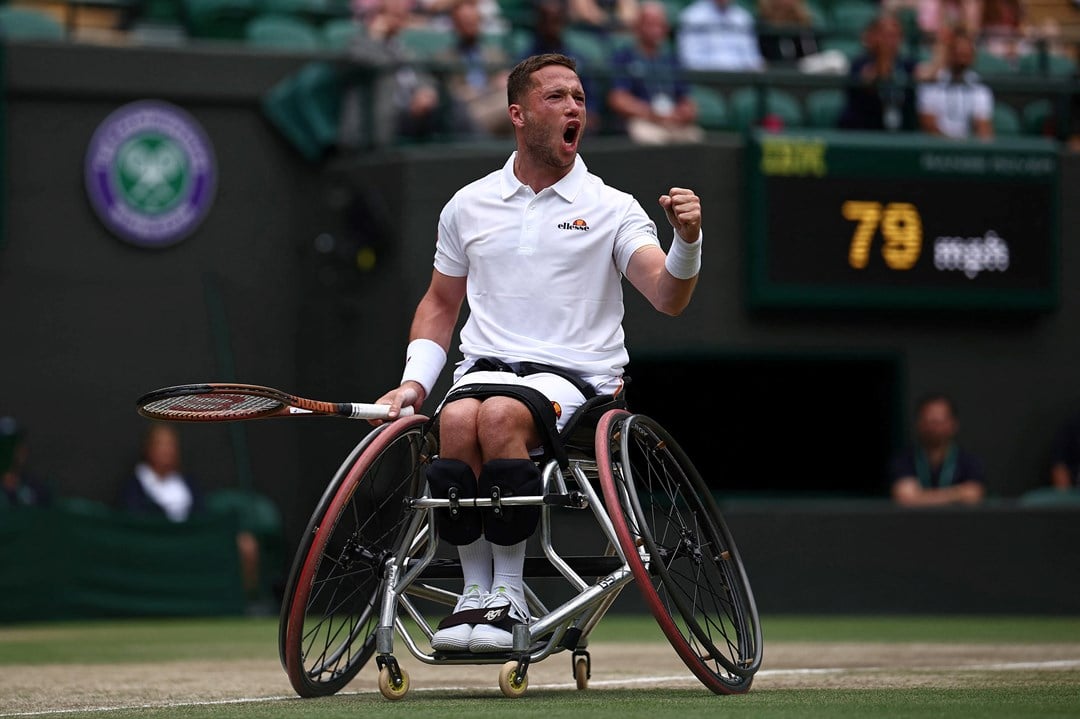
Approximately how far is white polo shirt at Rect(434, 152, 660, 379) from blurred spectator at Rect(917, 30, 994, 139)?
7868 millimetres

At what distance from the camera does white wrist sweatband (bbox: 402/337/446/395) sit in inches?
225

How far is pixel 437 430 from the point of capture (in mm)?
5531

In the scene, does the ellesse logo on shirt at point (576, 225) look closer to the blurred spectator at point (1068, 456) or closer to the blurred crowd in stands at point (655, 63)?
the blurred crowd in stands at point (655, 63)

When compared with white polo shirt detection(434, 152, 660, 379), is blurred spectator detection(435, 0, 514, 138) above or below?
above

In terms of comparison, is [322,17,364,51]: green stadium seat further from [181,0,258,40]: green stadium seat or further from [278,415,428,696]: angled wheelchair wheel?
[278,415,428,696]: angled wheelchair wheel

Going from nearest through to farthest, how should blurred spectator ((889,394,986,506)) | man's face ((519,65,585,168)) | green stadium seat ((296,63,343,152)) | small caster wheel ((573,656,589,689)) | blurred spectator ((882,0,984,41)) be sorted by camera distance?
man's face ((519,65,585,168)) < small caster wheel ((573,656,589,689)) < blurred spectator ((889,394,986,506)) < green stadium seat ((296,63,343,152)) < blurred spectator ((882,0,984,41))

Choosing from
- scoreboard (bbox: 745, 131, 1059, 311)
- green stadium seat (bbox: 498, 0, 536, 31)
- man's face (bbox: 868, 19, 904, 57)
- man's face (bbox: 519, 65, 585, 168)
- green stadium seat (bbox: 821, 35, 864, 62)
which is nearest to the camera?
man's face (bbox: 519, 65, 585, 168)

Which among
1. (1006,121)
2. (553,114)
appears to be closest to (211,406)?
(553,114)

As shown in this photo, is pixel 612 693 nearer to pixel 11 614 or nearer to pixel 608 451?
pixel 608 451

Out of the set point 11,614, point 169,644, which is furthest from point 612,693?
point 11,614

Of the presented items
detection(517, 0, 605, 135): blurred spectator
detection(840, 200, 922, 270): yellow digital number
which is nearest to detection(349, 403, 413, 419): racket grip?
detection(517, 0, 605, 135): blurred spectator

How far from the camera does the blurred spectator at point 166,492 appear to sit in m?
11.9

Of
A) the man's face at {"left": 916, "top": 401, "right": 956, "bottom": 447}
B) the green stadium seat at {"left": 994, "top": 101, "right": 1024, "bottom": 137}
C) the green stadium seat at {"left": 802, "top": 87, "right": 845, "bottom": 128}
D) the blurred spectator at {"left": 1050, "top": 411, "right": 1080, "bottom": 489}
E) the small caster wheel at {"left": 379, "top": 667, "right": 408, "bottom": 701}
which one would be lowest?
the blurred spectator at {"left": 1050, "top": 411, "right": 1080, "bottom": 489}

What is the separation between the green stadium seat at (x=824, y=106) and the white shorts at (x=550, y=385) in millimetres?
8029
